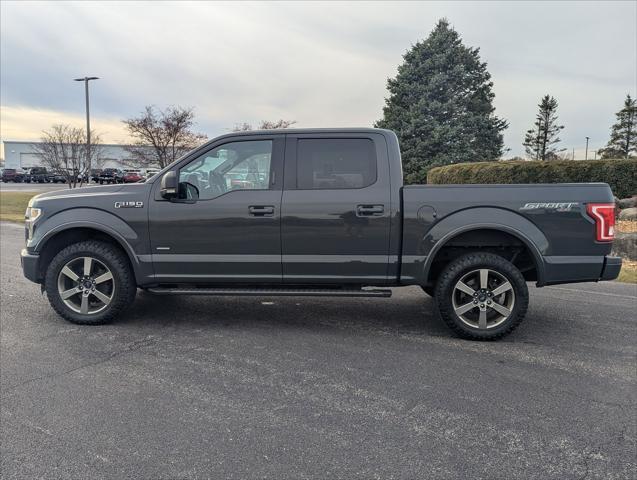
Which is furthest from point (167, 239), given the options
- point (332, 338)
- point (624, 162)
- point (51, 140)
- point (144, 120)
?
point (51, 140)

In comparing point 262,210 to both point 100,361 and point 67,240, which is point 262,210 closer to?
point 100,361

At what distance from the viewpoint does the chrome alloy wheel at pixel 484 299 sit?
4.73m

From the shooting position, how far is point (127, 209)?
4996 mm

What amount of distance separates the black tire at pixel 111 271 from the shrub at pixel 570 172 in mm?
13855

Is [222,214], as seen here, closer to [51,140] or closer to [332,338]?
[332,338]

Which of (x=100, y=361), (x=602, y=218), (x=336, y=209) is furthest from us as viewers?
(x=336, y=209)

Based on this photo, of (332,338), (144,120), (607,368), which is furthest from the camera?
(144,120)

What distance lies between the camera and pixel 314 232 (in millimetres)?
4832

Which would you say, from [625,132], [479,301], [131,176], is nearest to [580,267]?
[479,301]

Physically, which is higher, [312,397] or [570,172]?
[570,172]

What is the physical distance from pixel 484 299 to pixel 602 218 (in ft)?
4.28

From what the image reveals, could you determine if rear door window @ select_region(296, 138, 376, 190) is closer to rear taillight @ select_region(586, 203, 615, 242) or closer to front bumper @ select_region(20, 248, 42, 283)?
rear taillight @ select_region(586, 203, 615, 242)

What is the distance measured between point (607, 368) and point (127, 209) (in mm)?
4653

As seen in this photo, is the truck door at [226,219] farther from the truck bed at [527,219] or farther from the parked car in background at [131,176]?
the parked car in background at [131,176]
